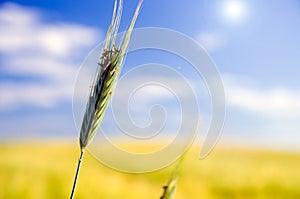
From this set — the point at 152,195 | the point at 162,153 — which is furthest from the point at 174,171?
the point at 152,195

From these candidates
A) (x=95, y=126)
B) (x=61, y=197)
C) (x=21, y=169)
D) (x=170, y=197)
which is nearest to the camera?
(x=170, y=197)

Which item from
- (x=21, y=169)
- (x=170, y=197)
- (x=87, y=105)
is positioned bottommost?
(x=170, y=197)

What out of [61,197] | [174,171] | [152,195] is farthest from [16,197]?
[174,171]

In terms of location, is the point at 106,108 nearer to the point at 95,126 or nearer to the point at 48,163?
the point at 95,126

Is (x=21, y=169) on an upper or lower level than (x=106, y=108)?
upper

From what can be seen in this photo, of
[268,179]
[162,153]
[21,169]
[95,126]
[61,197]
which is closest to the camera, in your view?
[95,126]

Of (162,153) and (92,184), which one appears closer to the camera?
(162,153)

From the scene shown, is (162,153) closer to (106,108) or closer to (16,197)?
(106,108)

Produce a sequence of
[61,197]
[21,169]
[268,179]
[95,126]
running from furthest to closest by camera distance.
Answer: [268,179], [21,169], [61,197], [95,126]

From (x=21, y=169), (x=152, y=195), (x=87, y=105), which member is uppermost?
(x=152, y=195)
